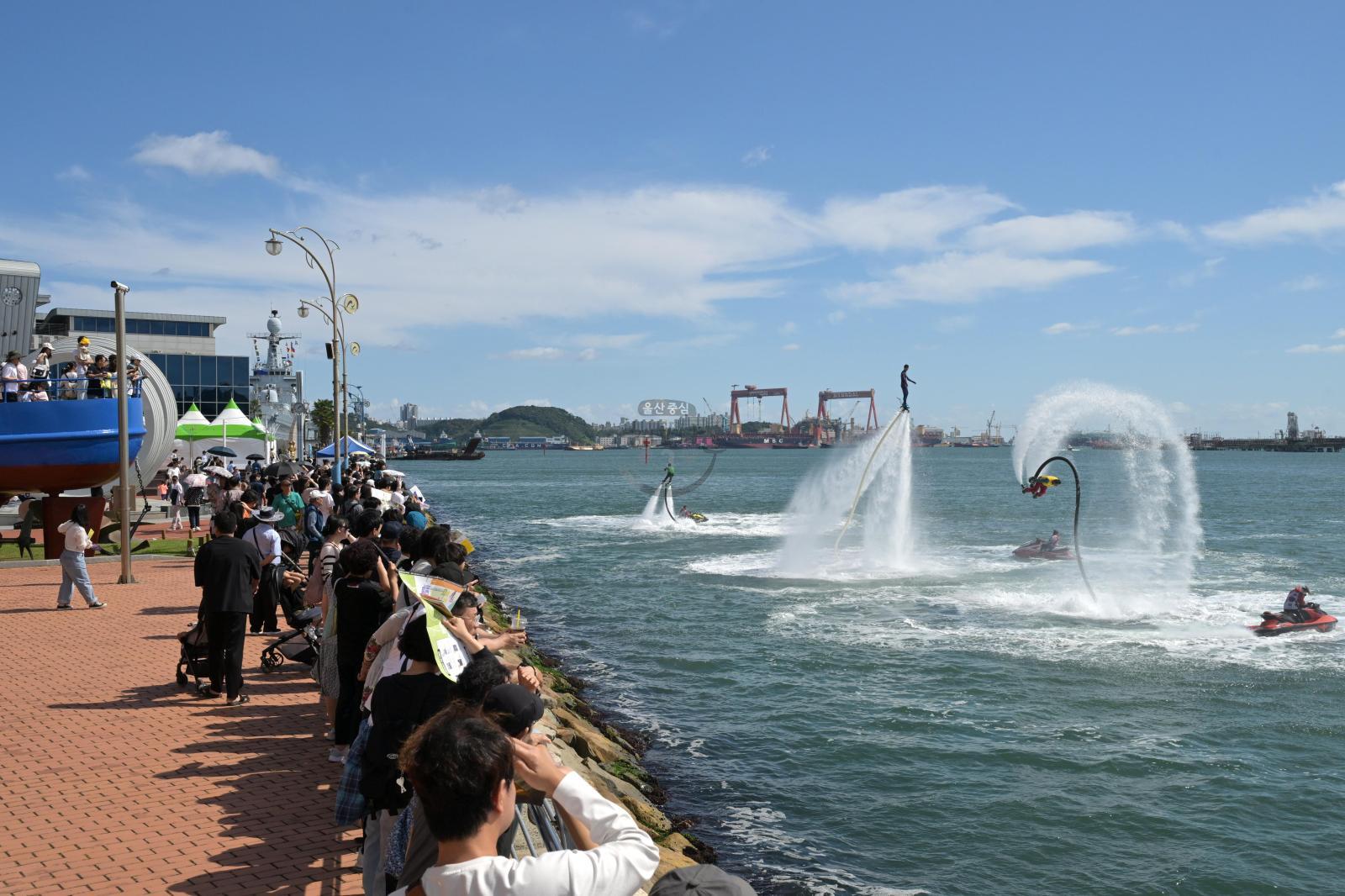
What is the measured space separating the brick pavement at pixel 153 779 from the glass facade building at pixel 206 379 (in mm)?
71757

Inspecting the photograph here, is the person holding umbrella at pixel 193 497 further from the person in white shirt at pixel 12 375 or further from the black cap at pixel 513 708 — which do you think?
the black cap at pixel 513 708

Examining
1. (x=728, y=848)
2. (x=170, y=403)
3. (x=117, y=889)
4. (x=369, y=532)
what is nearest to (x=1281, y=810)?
(x=728, y=848)

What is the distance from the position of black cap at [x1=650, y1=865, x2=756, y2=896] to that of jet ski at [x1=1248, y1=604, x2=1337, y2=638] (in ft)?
74.2

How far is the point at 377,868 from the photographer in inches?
222

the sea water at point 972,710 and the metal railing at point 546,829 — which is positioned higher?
the metal railing at point 546,829

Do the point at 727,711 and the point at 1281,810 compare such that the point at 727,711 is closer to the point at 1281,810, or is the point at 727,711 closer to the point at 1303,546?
the point at 1281,810

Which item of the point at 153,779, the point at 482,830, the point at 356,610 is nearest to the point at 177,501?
the point at 153,779

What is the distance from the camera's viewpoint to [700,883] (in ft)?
9.41

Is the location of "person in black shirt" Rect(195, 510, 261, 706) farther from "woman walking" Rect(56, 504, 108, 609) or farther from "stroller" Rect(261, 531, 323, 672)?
"woman walking" Rect(56, 504, 108, 609)

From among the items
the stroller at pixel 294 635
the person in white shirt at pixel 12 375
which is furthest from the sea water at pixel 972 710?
the person in white shirt at pixel 12 375

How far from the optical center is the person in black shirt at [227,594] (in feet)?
32.1

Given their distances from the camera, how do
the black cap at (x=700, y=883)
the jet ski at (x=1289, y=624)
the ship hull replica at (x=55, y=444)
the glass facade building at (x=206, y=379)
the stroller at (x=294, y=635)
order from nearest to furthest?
the black cap at (x=700, y=883) < the stroller at (x=294, y=635) < the jet ski at (x=1289, y=624) < the ship hull replica at (x=55, y=444) < the glass facade building at (x=206, y=379)

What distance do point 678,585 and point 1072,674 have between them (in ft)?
43.8

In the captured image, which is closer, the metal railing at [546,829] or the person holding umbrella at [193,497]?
the metal railing at [546,829]
